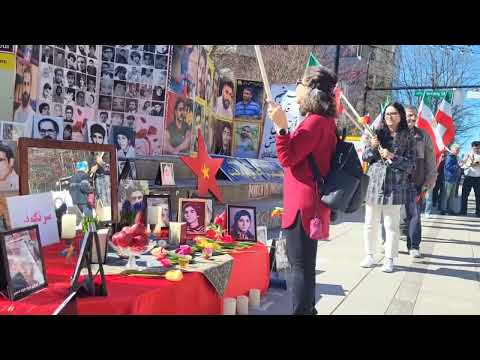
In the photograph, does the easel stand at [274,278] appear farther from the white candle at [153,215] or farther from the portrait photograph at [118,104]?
the portrait photograph at [118,104]

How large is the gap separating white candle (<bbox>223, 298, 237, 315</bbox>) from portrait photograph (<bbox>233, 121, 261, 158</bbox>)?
22.7ft

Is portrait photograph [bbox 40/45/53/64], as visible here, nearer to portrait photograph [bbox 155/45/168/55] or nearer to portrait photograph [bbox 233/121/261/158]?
portrait photograph [bbox 155/45/168/55]

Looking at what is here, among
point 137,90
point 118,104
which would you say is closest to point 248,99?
point 137,90

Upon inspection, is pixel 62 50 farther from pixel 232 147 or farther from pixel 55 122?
pixel 232 147

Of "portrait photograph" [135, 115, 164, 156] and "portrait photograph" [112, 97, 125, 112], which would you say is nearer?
"portrait photograph" [112, 97, 125, 112]

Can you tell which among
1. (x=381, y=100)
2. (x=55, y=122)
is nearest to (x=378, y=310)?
(x=55, y=122)

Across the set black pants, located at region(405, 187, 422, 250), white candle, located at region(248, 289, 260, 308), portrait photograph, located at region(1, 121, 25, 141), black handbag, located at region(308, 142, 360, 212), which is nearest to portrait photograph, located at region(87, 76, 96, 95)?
portrait photograph, located at region(1, 121, 25, 141)

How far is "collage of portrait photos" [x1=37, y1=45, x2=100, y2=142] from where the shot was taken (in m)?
5.01

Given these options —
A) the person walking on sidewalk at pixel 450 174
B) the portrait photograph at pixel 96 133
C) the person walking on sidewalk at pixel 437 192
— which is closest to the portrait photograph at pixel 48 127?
the portrait photograph at pixel 96 133

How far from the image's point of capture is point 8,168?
9.34ft

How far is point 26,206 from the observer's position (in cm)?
256

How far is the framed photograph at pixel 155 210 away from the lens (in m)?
3.55

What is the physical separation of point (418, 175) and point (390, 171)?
39.4 inches

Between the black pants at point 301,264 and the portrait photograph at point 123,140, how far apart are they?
2.82m
